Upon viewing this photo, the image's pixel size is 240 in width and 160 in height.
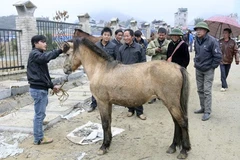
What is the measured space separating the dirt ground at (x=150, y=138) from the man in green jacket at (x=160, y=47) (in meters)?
1.34

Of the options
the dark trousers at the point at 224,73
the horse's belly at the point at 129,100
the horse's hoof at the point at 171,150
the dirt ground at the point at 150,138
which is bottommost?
the dirt ground at the point at 150,138

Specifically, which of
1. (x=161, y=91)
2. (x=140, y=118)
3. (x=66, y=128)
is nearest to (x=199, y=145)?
(x=161, y=91)

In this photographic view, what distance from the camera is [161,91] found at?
3648 millimetres

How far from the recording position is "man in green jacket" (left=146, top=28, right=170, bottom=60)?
634cm

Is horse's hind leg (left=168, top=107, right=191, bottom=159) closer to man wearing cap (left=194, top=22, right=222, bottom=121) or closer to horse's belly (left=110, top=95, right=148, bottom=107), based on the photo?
horse's belly (left=110, top=95, right=148, bottom=107)

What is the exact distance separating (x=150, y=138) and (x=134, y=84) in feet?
4.15

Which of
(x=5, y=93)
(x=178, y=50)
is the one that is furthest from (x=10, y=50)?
(x=178, y=50)

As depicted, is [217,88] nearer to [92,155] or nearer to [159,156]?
[159,156]

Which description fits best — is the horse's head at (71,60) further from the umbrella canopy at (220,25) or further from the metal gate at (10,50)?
the metal gate at (10,50)

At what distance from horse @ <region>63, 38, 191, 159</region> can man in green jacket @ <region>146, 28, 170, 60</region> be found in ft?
8.28

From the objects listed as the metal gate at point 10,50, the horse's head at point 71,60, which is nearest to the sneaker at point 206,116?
the horse's head at point 71,60

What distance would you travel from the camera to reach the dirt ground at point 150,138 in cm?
384

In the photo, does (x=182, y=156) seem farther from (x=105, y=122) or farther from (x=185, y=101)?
(x=105, y=122)

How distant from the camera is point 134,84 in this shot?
3.74 metres
